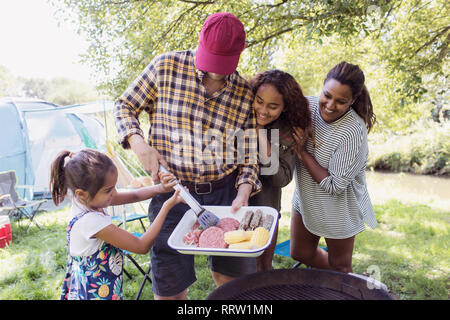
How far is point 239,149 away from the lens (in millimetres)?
2025

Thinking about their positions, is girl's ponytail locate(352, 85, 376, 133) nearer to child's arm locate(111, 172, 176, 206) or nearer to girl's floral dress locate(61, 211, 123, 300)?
child's arm locate(111, 172, 176, 206)

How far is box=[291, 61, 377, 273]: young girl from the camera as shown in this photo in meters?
2.10

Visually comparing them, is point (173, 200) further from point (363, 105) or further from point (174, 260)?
point (363, 105)

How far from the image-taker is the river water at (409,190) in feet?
23.2

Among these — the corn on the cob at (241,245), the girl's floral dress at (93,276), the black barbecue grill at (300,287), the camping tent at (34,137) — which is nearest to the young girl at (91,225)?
the girl's floral dress at (93,276)

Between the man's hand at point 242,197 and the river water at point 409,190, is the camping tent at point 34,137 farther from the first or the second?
the man's hand at point 242,197

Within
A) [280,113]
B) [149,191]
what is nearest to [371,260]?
[280,113]

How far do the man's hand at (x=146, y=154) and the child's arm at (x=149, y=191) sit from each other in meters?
0.06

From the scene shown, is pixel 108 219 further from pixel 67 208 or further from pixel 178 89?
pixel 67 208

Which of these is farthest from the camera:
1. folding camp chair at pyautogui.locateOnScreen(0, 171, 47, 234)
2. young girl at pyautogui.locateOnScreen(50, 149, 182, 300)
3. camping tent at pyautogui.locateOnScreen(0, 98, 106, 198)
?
camping tent at pyautogui.locateOnScreen(0, 98, 106, 198)

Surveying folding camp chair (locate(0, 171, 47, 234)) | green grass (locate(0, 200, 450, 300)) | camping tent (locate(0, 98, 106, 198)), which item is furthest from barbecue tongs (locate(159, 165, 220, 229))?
camping tent (locate(0, 98, 106, 198))

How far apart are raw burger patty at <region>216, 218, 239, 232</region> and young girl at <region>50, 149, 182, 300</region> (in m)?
0.25

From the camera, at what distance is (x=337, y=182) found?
6.93ft
